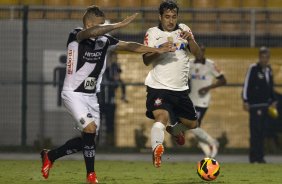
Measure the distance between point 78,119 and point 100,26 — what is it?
1.19 metres

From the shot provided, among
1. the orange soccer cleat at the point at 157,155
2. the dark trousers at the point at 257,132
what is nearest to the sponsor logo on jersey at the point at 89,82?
the orange soccer cleat at the point at 157,155

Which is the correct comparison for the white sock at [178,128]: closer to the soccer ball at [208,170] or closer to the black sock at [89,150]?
the soccer ball at [208,170]

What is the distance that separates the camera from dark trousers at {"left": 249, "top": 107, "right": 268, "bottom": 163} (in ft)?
67.0

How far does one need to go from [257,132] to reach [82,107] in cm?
773

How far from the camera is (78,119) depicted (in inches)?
526

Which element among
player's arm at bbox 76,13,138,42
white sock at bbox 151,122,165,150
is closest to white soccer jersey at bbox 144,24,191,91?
white sock at bbox 151,122,165,150

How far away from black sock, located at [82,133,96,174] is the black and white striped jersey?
0.60 meters

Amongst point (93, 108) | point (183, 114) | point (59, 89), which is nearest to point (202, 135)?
point (59, 89)

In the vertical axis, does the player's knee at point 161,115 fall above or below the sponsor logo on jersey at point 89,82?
below

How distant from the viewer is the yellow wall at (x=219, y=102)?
24016 mm

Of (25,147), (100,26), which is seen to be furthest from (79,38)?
(25,147)

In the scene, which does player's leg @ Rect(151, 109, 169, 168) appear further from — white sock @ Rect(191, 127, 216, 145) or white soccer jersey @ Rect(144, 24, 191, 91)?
white sock @ Rect(191, 127, 216, 145)

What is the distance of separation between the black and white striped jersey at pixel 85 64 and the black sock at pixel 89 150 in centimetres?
60

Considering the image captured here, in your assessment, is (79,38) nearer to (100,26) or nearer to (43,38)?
(100,26)
